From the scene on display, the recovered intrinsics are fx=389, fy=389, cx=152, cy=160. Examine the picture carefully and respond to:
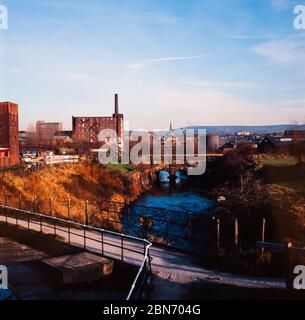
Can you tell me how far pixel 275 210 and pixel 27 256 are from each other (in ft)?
38.7

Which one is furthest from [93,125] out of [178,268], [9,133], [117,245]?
[178,268]

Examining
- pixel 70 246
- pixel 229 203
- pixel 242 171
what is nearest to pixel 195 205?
pixel 242 171

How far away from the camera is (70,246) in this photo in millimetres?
12516

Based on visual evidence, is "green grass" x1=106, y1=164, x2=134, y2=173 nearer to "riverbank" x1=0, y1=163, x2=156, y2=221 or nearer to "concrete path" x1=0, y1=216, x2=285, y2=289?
"riverbank" x1=0, y1=163, x2=156, y2=221

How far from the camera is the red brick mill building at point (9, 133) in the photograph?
42.4 metres

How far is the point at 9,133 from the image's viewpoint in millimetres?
A: 42656

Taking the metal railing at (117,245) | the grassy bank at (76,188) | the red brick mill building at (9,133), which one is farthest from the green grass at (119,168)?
the metal railing at (117,245)

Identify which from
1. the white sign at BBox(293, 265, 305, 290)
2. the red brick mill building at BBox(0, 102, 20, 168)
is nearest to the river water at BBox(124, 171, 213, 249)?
the white sign at BBox(293, 265, 305, 290)

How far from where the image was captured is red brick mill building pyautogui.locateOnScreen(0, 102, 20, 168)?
4244 cm

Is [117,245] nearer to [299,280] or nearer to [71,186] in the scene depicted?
[299,280]

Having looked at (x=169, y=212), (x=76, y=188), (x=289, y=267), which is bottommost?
(x=169, y=212)

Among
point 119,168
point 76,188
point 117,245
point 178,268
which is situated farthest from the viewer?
point 119,168

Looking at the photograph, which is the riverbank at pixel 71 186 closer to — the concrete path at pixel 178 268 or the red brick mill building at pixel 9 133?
the red brick mill building at pixel 9 133
